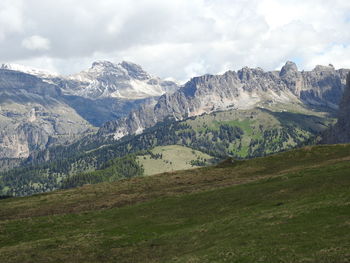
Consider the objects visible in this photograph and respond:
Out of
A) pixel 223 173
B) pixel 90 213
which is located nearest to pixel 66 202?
pixel 90 213

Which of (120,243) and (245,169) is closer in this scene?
(120,243)

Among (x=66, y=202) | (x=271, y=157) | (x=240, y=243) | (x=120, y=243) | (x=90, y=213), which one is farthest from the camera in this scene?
(x=271, y=157)

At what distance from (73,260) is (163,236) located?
11866mm

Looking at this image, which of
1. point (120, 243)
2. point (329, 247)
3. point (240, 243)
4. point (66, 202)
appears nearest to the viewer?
point (329, 247)

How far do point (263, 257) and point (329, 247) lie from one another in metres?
5.71

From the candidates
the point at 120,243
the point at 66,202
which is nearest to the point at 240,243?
the point at 120,243

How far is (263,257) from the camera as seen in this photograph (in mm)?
37688

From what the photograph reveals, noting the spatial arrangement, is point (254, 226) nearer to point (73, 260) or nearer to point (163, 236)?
point (163, 236)

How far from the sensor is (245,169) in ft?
385

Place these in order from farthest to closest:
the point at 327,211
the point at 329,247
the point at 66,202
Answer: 1. the point at 66,202
2. the point at 327,211
3. the point at 329,247

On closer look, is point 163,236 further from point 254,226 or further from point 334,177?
point 334,177

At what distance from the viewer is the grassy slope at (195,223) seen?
1638 inches

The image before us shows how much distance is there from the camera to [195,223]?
6216cm

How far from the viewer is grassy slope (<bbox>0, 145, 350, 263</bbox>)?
41594 mm
